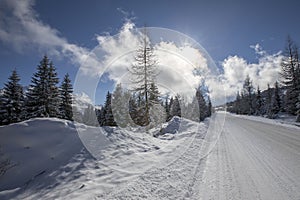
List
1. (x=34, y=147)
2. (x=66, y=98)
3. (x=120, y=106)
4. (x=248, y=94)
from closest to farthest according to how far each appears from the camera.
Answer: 1. (x=34, y=147)
2. (x=66, y=98)
3. (x=120, y=106)
4. (x=248, y=94)

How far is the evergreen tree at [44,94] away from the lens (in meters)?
21.3

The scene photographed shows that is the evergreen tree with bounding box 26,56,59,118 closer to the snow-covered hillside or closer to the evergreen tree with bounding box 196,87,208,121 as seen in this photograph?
the snow-covered hillside

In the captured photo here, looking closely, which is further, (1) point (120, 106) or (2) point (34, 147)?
(1) point (120, 106)

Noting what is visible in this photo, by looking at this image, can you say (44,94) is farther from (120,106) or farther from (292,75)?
(292,75)

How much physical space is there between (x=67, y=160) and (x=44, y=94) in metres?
19.7

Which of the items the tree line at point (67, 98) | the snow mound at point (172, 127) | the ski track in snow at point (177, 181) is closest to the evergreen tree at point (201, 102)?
the tree line at point (67, 98)

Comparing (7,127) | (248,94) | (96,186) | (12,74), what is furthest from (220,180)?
(248,94)

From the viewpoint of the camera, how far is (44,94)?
2184 centimetres

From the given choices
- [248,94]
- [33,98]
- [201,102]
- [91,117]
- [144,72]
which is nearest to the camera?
[144,72]

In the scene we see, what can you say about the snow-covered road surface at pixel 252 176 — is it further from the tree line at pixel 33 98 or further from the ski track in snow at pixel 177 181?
the tree line at pixel 33 98

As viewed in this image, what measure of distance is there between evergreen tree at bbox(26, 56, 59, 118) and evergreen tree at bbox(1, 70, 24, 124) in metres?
2.58

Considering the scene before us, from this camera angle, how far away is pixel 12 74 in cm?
2397

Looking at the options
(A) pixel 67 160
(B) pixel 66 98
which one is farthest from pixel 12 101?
(A) pixel 67 160

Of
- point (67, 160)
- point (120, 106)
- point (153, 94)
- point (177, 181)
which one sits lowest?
point (177, 181)
